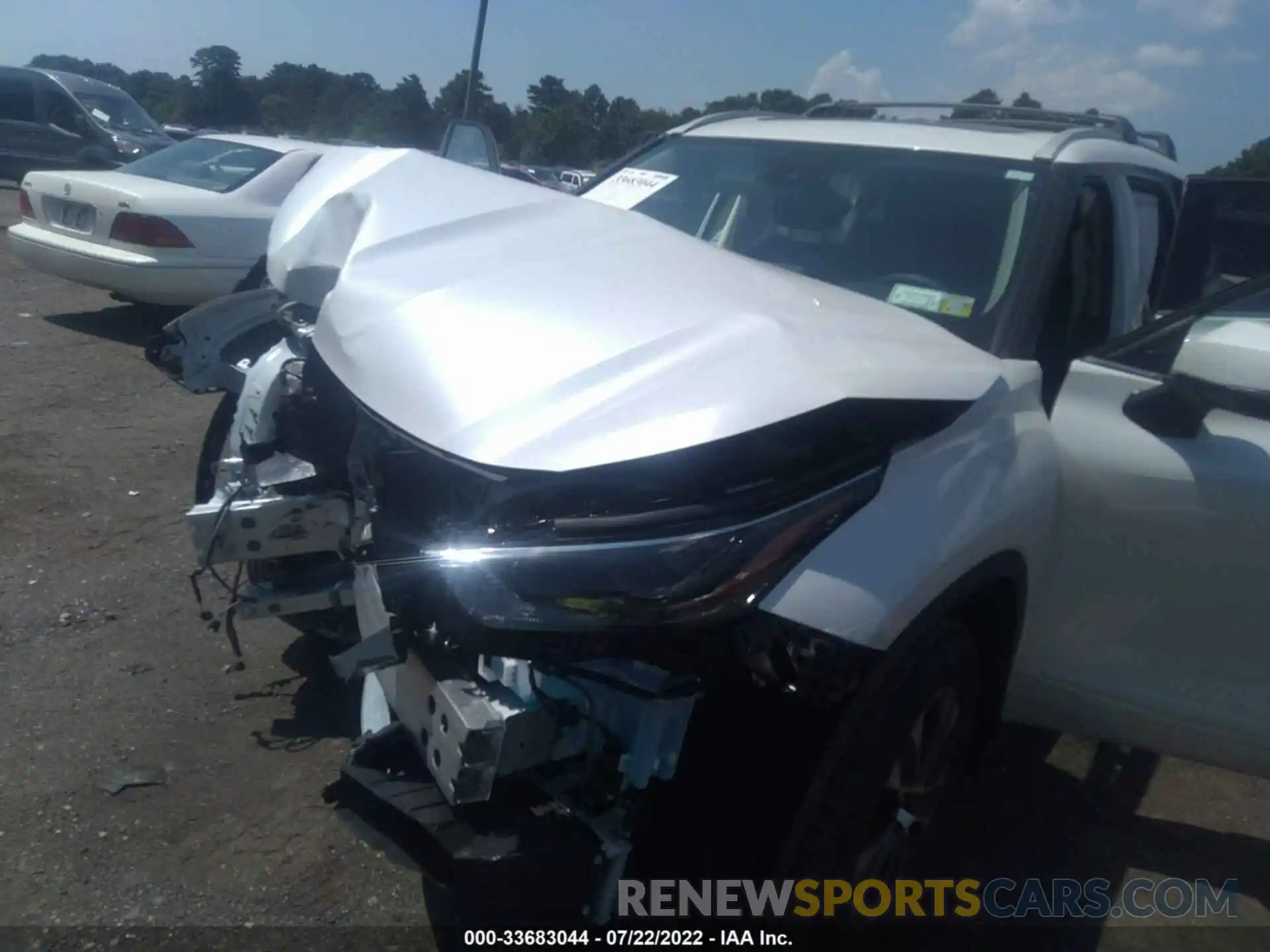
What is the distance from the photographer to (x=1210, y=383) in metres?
2.40

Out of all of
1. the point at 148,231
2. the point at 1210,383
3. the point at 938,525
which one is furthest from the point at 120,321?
the point at 1210,383

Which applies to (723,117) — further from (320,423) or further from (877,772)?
(877,772)

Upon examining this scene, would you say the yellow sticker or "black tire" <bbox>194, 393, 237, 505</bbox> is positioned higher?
the yellow sticker

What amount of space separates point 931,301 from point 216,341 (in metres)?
2.13

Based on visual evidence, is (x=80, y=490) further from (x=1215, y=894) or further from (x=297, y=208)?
(x=1215, y=894)

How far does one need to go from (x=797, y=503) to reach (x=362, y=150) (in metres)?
2.23

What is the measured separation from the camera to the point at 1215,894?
9.98 ft

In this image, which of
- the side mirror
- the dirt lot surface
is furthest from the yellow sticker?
the dirt lot surface

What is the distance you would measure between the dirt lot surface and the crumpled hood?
4.24 ft

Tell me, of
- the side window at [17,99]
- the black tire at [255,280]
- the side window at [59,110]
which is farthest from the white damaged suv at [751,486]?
the side window at [17,99]

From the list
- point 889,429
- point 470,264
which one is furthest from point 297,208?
point 889,429

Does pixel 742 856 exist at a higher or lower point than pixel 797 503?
lower

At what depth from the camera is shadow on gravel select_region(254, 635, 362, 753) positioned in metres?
3.32

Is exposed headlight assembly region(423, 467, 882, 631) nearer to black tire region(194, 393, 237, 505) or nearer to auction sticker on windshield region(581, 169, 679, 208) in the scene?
black tire region(194, 393, 237, 505)
